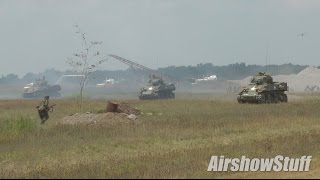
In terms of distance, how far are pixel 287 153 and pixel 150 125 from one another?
31.0ft

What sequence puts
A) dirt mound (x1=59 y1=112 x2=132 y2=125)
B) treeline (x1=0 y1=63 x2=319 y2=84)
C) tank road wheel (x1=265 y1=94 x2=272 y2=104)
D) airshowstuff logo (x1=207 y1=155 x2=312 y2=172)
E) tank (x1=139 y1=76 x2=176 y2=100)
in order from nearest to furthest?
1. airshowstuff logo (x1=207 y1=155 x2=312 y2=172)
2. dirt mound (x1=59 y1=112 x2=132 y2=125)
3. tank road wheel (x1=265 y1=94 x2=272 y2=104)
4. tank (x1=139 y1=76 x2=176 y2=100)
5. treeline (x1=0 y1=63 x2=319 y2=84)

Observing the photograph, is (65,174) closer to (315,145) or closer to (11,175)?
(11,175)

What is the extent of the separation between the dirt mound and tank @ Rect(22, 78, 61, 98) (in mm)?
56491

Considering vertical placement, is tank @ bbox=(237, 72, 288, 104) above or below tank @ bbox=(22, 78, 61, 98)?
above

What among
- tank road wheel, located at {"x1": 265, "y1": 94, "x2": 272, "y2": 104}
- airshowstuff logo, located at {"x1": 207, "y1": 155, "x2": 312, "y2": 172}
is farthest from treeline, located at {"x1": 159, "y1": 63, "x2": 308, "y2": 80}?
airshowstuff logo, located at {"x1": 207, "y1": 155, "x2": 312, "y2": 172}

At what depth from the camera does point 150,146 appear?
53.7ft

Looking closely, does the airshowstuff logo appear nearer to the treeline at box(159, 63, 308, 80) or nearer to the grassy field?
the grassy field

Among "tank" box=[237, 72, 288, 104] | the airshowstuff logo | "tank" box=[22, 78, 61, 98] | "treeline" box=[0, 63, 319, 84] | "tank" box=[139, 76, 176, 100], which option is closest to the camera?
the airshowstuff logo

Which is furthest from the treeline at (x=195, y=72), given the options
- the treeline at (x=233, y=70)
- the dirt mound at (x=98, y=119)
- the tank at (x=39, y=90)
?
the dirt mound at (x=98, y=119)

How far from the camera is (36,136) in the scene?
63.7 ft

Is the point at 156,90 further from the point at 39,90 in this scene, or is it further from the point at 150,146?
the point at 150,146

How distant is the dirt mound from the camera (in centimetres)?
2397

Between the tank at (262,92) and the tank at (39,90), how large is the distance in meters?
45.4

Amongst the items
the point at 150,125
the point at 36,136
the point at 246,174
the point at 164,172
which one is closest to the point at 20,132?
the point at 36,136
